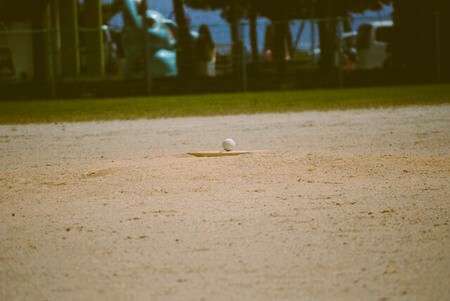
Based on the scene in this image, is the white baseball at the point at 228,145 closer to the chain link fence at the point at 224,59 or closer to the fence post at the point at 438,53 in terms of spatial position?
the chain link fence at the point at 224,59

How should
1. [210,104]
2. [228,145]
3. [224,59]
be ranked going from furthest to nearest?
[224,59]
[210,104]
[228,145]

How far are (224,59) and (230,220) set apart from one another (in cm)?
2076

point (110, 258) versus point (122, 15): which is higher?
point (122, 15)

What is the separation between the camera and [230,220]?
577 centimetres

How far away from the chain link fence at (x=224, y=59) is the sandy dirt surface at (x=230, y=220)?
48.9 feet

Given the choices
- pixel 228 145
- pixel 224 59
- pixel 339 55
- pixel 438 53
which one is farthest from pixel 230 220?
pixel 438 53

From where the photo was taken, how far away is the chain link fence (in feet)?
84.6

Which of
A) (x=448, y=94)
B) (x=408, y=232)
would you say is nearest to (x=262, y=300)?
(x=408, y=232)

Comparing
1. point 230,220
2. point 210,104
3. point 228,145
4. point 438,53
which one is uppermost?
point 438,53

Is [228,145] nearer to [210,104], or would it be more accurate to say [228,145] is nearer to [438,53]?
[210,104]

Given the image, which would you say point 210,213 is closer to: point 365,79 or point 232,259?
point 232,259

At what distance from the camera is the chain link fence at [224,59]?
25.8m

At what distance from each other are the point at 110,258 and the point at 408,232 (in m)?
1.96

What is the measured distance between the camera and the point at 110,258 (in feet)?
15.6
